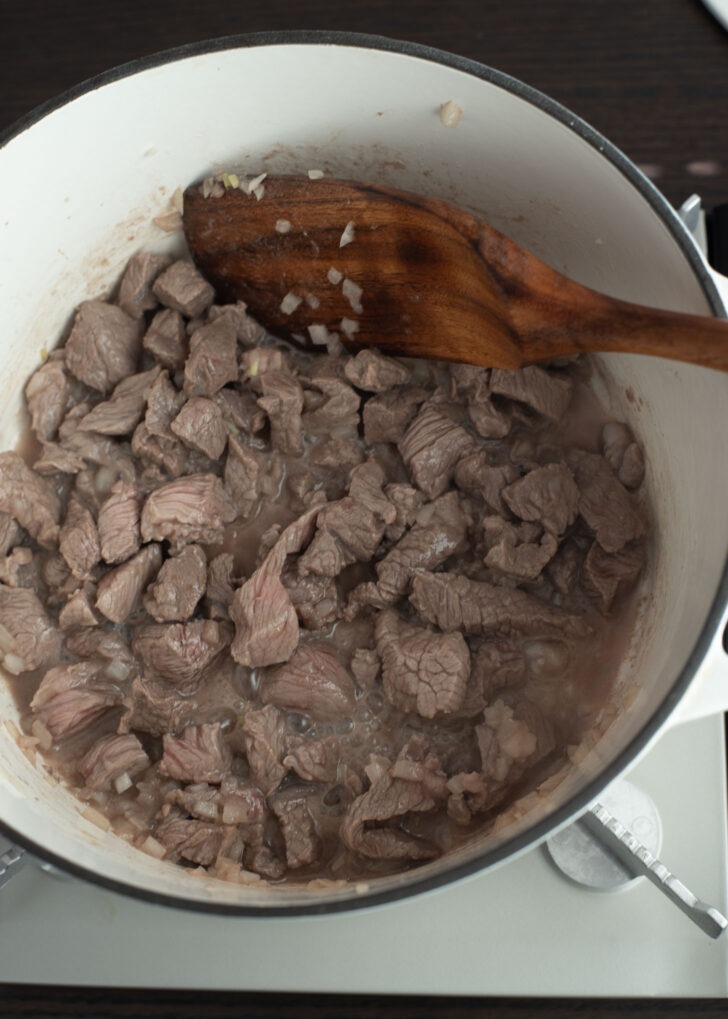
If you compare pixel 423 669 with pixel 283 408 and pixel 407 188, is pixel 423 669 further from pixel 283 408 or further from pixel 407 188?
pixel 407 188

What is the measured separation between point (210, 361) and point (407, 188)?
0.55 m

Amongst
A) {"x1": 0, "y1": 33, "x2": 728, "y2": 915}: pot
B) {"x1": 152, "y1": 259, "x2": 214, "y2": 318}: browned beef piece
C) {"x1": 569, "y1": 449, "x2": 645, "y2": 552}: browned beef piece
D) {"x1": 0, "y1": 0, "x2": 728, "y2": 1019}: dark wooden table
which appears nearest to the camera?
{"x1": 0, "y1": 33, "x2": 728, "y2": 915}: pot

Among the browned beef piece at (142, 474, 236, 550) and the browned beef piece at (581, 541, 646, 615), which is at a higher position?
the browned beef piece at (142, 474, 236, 550)

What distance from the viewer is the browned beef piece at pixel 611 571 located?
1.86 m

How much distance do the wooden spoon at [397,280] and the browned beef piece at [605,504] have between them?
0.94 ft

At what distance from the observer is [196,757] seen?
1827 millimetres

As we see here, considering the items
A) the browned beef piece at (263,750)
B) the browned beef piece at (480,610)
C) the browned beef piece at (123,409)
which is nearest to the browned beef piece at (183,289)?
the browned beef piece at (123,409)

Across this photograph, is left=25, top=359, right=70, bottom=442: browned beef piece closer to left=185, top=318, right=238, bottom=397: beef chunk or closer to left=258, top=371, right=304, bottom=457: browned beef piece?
left=185, top=318, right=238, bottom=397: beef chunk

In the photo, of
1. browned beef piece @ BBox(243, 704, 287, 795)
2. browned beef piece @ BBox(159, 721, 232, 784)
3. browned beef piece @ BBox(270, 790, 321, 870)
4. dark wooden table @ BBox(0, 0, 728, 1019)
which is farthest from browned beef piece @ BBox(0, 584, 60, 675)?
dark wooden table @ BBox(0, 0, 728, 1019)

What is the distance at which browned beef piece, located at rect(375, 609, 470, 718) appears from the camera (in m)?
1.80

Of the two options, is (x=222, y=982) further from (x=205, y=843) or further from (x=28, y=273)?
(x=28, y=273)

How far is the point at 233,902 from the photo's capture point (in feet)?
4.73

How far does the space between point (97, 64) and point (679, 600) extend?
1.84 m

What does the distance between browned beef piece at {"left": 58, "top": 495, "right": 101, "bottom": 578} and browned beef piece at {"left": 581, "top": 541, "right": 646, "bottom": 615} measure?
959mm
